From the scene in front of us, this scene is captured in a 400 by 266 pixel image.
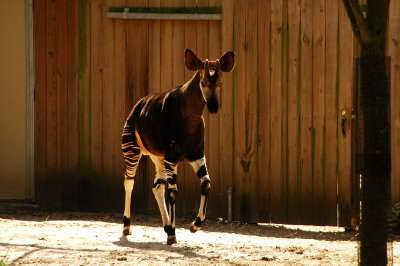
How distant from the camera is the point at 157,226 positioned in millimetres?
8266

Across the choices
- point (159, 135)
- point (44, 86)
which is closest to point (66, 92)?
point (44, 86)

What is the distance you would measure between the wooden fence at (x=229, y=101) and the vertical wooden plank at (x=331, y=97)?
0.01 metres

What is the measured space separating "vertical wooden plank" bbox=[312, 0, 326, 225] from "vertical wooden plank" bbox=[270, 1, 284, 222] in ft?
1.35

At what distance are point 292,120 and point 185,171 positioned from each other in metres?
1.50

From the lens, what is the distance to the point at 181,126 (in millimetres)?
6855

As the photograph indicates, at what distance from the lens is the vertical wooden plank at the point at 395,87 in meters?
8.33

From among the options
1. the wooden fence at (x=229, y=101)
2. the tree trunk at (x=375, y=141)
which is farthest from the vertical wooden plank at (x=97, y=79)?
the tree trunk at (x=375, y=141)

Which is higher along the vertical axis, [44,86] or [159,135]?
[44,86]

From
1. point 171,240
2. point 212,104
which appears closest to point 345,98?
point 212,104

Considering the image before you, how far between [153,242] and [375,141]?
3.12 metres

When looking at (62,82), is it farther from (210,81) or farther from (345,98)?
(345,98)

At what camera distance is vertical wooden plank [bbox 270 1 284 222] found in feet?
28.1

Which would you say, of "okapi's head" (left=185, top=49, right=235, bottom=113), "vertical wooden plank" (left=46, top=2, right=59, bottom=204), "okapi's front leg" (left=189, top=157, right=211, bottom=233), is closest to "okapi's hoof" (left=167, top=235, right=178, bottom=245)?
"okapi's front leg" (left=189, top=157, right=211, bottom=233)

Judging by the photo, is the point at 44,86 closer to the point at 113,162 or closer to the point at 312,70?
the point at 113,162
